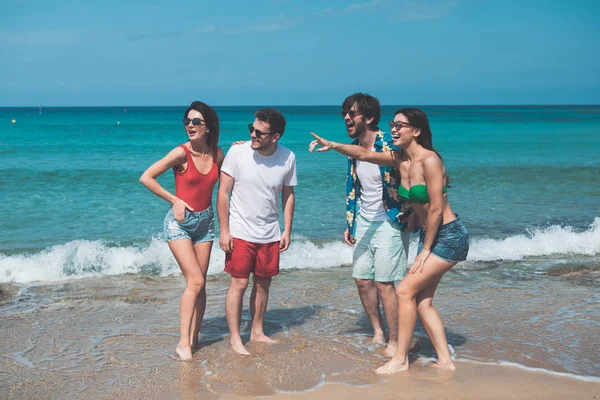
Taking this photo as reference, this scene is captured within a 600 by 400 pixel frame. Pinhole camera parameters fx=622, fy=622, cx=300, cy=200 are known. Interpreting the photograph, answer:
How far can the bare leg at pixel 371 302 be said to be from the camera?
→ 526cm

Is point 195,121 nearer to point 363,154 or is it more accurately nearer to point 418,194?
point 363,154

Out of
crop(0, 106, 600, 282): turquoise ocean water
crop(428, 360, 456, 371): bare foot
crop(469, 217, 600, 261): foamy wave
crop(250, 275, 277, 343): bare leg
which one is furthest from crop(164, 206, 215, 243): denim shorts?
crop(469, 217, 600, 261): foamy wave

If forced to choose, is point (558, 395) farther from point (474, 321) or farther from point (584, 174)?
point (584, 174)

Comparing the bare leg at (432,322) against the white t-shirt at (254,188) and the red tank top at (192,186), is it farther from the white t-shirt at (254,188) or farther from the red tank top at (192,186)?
the red tank top at (192,186)

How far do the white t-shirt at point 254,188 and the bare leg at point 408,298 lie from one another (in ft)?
4.01

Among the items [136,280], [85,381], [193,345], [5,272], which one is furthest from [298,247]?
[85,381]

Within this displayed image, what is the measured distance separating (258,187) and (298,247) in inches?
207

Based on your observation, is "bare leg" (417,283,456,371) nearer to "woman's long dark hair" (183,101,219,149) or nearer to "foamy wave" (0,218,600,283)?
"woman's long dark hair" (183,101,219,149)

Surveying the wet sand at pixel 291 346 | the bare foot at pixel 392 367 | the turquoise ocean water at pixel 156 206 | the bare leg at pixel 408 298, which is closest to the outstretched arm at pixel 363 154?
the bare leg at pixel 408 298

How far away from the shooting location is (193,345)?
17.5 ft

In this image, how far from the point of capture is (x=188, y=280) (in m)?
4.99

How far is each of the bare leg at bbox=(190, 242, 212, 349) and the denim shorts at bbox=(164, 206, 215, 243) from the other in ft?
0.19

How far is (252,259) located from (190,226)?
590 millimetres

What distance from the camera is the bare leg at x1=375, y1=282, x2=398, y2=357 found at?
5133mm
